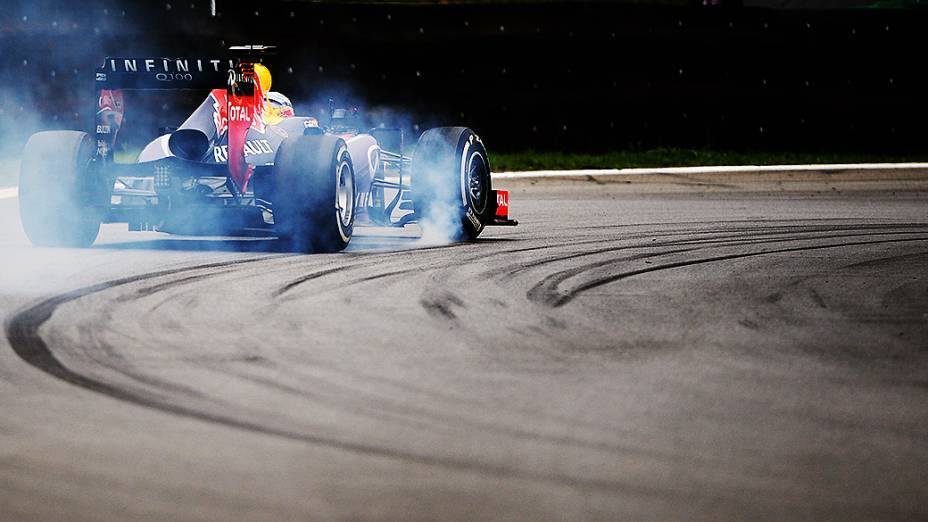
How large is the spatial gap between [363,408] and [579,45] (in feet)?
47.8

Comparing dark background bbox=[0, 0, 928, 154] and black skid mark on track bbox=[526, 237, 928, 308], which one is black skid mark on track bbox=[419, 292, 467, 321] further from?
dark background bbox=[0, 0, 928, 154]

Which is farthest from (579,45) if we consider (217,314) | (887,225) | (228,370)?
(228,370)

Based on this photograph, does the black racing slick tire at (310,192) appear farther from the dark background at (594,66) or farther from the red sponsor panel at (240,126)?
the dark background at (594,66)

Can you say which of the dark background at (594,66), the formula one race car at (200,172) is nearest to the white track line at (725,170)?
the dark background at (594,66)

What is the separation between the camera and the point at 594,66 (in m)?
19.2

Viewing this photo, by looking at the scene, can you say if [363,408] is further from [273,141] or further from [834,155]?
[834,155]

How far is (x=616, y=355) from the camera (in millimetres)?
6336

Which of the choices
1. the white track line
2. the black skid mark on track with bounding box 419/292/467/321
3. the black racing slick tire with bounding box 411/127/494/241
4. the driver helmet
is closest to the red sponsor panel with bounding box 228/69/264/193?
the driver helmet

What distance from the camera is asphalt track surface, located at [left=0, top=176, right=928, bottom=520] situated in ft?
13.9

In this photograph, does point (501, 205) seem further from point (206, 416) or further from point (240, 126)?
point (206, 416)

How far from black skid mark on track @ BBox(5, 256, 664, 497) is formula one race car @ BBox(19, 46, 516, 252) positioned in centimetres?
257

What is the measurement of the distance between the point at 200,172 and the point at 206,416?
5447 millimetres

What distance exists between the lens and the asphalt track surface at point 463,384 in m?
4.22

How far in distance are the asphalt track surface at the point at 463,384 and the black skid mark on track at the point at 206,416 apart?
0.01 meters
